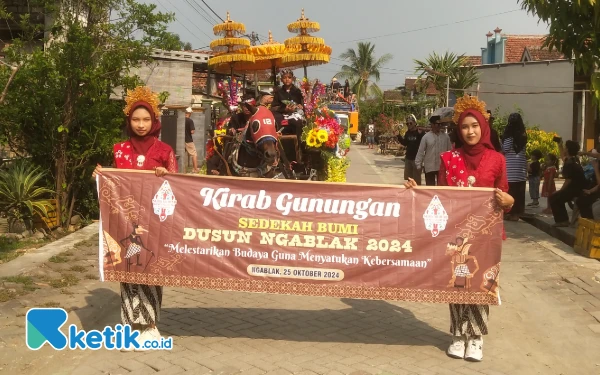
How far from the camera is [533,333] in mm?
6703

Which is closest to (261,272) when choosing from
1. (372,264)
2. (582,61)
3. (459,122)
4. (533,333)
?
(372,264)

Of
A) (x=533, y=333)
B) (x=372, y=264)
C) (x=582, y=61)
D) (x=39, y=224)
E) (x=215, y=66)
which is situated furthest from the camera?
(x=215, y=66)

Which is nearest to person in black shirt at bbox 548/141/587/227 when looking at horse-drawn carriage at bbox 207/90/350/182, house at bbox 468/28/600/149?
horse-drawn carriage at bbox 207/90/350/182

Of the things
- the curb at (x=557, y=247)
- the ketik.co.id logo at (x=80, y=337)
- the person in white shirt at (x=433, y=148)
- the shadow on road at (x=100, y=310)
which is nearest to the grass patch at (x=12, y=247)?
the shadow on road at (x=100, y=310)

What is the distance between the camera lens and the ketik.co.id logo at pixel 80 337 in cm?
587

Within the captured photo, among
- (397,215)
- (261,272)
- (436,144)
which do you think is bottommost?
(261,272)

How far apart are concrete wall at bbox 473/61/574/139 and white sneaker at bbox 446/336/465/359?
2314 centimetres

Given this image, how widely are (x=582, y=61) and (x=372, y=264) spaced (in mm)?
5677

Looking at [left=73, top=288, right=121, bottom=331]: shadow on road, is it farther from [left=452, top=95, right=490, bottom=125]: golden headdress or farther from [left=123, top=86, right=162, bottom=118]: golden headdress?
[left=452, top=95, right=490, bottom=125]: golden headdress

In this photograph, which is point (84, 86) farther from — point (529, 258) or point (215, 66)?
point (529, 258)

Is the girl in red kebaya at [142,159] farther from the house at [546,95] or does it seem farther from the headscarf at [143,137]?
the house at [546,95]

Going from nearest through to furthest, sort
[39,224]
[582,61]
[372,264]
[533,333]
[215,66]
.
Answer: [372,264] → [533,333] → [582,61] → [39,224] → [215,66]

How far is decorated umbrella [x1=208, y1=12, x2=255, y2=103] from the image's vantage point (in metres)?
11.4

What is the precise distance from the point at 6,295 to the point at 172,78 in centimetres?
1168
